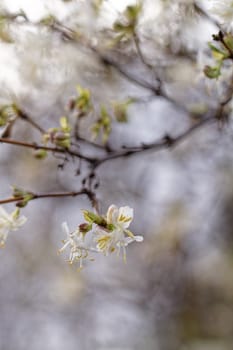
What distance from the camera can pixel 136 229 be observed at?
346 centimetres

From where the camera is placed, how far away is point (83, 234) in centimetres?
102

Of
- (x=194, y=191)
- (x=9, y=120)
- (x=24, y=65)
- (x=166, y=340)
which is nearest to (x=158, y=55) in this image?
(x=24, y=65)

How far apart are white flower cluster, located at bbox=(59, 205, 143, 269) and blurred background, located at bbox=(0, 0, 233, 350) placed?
27.0 inches

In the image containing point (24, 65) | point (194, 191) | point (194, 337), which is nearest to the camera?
point (24, 65)

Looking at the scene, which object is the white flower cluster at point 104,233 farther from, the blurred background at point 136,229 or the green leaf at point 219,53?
the blurred background at point 136,229

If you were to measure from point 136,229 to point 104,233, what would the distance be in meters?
2.48

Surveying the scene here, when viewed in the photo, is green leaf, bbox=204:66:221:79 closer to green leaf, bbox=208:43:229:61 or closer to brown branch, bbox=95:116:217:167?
green leaf, bbox=208:43:229:61

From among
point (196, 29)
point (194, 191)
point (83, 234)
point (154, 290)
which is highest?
point (194, 191)

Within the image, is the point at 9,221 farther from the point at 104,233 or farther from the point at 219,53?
the point at 219,53

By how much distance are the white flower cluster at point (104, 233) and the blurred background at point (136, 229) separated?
27.0 inches

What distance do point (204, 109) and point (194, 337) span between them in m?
2.21

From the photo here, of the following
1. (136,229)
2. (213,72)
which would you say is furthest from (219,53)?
(136,229)

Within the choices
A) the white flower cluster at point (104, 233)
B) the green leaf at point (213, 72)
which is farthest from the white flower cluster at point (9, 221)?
the green leaf at point (213, 72)

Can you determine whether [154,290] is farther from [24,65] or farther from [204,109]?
[24,65]
